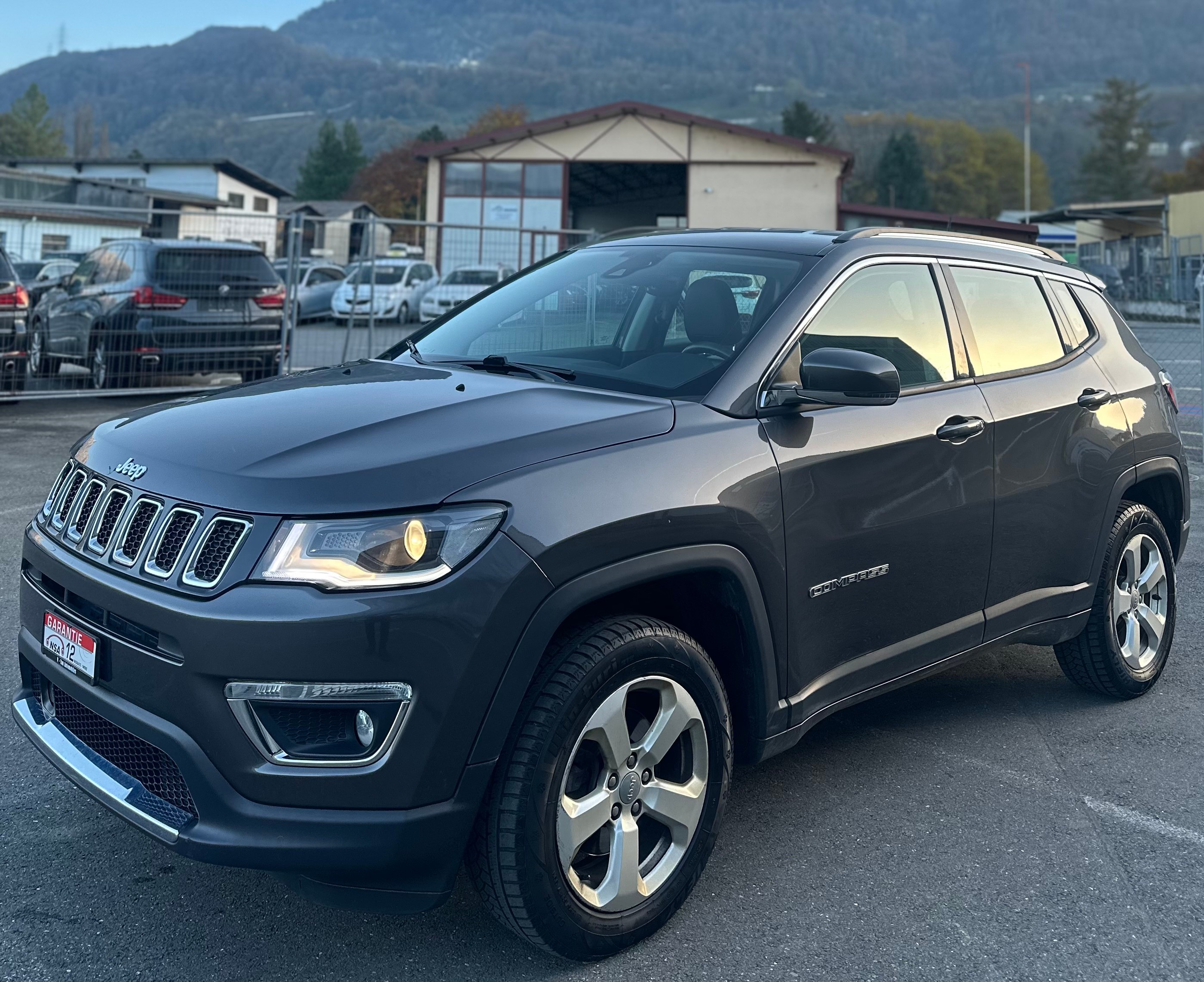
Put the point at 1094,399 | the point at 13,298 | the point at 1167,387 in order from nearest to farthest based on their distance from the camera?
1. the point at 1094,399
2. the point at 1167,387
3. the point at 13,298

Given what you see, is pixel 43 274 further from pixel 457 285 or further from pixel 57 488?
pixel 57 488

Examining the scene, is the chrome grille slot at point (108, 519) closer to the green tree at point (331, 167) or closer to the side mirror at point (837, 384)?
the side mirror at point (837, 384)

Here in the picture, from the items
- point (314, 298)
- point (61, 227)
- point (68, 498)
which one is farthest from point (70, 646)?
point (61, 227)

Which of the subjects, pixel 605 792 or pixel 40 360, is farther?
pixel 40 360

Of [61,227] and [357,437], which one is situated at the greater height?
[61,227]

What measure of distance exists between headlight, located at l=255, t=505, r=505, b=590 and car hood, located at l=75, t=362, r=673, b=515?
0.11ft

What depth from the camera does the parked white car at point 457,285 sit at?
1664 cm

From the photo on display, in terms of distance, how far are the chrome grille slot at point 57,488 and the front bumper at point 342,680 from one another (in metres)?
0.77

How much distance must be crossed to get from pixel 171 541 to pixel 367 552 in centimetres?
47

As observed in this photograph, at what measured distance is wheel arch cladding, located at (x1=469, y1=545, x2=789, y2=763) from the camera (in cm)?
266

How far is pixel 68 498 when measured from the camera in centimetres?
319

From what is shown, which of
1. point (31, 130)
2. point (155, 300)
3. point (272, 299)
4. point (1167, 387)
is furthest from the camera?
point (31, 130)

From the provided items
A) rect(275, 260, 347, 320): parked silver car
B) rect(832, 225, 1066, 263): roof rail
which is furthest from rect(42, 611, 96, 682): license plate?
rect(275, 260, 347, 320): parked silver car

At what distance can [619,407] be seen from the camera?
3.16 metres
